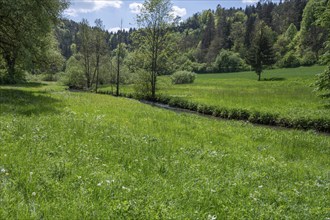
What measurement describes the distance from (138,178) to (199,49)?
14734cm

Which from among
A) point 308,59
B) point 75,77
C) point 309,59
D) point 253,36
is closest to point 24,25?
point 75,77

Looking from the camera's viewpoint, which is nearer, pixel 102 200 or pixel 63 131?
pixel 102 200

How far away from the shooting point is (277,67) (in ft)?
330

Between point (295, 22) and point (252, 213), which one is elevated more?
point (295, 22)

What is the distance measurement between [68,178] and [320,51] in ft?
365

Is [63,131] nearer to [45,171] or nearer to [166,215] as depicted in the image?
[45,171]

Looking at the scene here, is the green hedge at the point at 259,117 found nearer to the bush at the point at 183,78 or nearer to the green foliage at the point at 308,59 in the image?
the bush at the point at 183,78

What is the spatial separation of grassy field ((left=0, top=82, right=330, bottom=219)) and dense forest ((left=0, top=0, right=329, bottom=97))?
546 inches

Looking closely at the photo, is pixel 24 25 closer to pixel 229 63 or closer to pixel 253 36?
pixel 229 63

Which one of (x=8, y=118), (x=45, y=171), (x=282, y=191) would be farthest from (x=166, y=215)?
(x=8, y=118)

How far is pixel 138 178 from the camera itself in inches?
245

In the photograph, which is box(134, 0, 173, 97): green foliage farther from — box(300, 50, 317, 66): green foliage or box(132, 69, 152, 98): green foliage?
box(300, 50, 317, 66): green foliage

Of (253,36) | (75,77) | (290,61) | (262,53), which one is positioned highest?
(253,36)

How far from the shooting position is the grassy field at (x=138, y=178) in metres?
4.59
